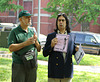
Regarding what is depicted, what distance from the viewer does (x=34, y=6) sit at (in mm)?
35688

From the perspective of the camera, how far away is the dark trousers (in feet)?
12.4

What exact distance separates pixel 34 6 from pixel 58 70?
32.6m

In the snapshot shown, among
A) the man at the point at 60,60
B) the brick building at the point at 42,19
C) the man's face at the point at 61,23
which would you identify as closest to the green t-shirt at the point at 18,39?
the man at the point at 60,60

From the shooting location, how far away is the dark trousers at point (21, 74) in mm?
3791

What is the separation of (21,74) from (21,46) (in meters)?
0.51

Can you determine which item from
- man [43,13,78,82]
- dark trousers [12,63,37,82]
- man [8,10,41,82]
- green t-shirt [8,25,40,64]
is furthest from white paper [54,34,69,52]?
dark trousers [12,63,37,82]

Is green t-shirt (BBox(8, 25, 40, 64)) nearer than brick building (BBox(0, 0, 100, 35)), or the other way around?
green t-shirt (BBox(8, 25, 40, 64))

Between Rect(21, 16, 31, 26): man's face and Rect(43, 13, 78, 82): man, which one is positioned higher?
Rect(21, 16, 31, 26): man's face

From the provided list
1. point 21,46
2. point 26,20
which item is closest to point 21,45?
point 21,46

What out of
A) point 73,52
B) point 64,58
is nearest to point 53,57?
point 64,58

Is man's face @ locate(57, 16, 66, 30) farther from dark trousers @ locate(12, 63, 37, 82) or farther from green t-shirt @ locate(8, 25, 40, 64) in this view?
dark trousers @ locate(12, 63, 37, 82)

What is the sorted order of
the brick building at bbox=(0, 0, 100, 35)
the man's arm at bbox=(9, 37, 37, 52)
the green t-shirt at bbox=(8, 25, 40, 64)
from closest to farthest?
the man's arm at bbox=(9, 37, 37, 52) → the green t-shirt at bbox=(8, 25, 40, 64) → the brick building at bbox=(0, 0, 100, 35)

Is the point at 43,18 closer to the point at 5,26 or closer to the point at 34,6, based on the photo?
the point at 34,6

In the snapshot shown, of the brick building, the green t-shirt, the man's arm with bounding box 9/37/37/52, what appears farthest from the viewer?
the brick building
